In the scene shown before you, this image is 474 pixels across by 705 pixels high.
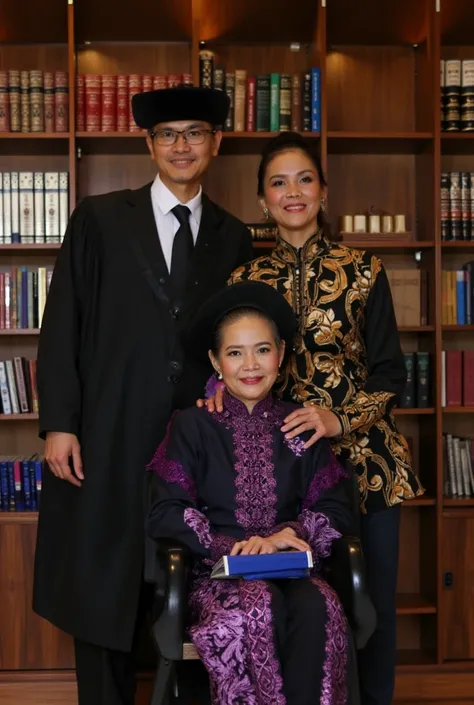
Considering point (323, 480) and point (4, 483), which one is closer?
point (323, 480)

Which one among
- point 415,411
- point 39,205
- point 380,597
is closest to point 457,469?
point 415,411

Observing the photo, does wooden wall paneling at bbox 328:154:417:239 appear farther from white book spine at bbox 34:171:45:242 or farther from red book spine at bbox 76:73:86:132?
white book spine at bbox 34:171:45:242

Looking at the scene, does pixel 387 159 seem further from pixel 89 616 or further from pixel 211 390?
pixel 89 616

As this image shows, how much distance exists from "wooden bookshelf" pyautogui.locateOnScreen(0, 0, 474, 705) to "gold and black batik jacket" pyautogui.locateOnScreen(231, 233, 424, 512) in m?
1.11

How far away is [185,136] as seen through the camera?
8.73 feet

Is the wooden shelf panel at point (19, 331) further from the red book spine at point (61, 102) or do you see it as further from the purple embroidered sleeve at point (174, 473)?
the purple embroidered sleeve at point (174, 473)

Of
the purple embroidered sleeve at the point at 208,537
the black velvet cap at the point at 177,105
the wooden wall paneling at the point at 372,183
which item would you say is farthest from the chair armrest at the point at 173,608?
the wooden wall paneling at the point at 372,183

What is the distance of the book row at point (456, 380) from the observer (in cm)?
383

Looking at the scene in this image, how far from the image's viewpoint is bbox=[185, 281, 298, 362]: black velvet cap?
7.87 feet

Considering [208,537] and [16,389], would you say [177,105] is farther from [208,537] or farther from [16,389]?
[16,389]

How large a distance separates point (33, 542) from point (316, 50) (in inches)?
85.4

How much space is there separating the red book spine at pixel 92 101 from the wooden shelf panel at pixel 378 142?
90 centimetres

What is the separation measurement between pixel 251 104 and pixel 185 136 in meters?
1.16

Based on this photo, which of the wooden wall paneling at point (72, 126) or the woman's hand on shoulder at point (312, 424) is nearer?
the woman's hand on shoulder at point (312, 424)
